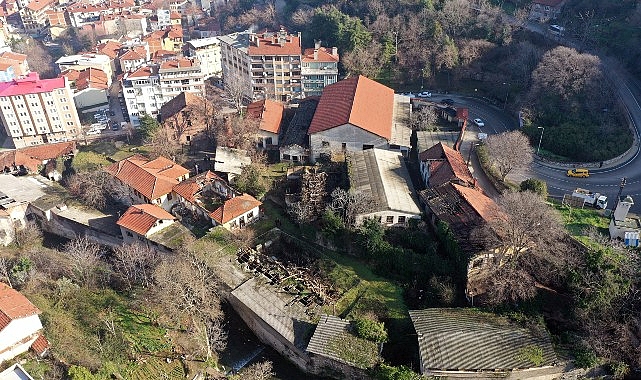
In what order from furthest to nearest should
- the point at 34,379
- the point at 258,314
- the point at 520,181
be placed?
the point at 520,181 < the point at 258,314 < the point at 34,379

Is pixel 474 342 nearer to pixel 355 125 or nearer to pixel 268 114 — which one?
pixel 355 125

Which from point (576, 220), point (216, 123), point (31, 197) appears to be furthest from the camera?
point (216, 123)

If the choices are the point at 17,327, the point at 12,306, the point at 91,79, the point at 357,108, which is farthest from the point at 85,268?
the point at 91,79

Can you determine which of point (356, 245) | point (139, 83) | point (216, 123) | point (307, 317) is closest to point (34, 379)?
point (307, 317)

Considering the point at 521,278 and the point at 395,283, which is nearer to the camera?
the point at 521,278

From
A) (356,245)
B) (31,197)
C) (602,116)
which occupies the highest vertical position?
→ (602,116)

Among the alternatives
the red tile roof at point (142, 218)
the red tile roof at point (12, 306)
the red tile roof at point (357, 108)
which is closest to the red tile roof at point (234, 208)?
the red tile roof at point (142, 218)

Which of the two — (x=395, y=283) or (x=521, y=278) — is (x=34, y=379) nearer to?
(x=395, y=283)
